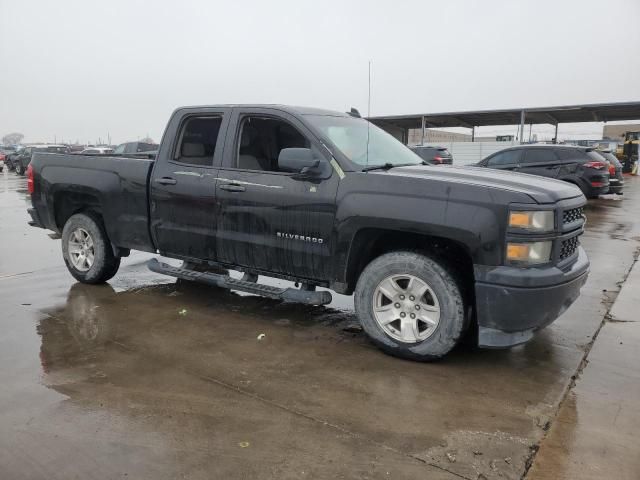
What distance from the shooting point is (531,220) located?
11.4 ft

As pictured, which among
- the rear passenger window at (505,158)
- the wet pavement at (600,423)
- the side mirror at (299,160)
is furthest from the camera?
the rear passenger window at (505,158)

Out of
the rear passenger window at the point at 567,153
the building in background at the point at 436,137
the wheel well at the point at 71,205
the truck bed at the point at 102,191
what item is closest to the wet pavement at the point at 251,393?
the truck bed at the point at 102,191

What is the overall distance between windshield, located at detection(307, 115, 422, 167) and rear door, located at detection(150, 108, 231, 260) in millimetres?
996

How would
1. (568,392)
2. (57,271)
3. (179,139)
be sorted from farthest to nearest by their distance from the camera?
1. (57,271)
2. (179,139)
3. (568,392)

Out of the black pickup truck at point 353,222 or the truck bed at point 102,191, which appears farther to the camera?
the truck bed at point 102,191

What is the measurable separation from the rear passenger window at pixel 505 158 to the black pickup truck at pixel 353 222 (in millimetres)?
9850

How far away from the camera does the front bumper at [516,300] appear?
3467mm

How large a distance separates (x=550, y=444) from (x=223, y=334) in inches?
105

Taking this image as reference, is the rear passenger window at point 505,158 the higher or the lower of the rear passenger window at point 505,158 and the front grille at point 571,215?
the lower

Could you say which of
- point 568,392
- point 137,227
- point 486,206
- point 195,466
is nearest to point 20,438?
Answer: point 195,466

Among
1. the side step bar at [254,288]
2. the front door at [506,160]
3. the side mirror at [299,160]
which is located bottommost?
the side step bar at [254,288]

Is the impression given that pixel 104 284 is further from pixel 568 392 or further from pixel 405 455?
pixel 568 392

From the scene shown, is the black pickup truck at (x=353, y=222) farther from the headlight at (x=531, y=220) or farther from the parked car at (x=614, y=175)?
the parked car at (x=614, y=175)

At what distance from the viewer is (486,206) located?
3508 millimetres
